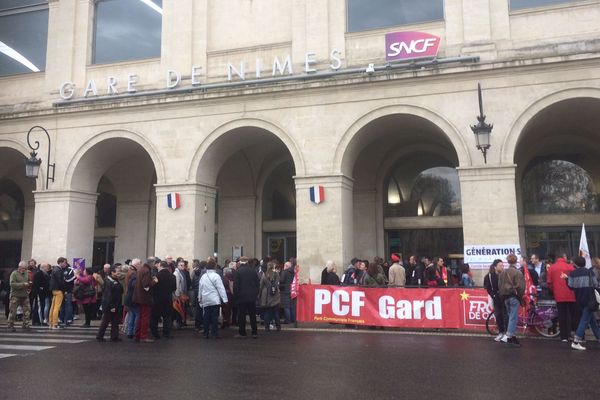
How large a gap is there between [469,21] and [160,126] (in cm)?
1065

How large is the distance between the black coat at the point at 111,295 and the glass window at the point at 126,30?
10709 mm

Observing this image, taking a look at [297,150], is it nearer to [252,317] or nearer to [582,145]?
[252,317]

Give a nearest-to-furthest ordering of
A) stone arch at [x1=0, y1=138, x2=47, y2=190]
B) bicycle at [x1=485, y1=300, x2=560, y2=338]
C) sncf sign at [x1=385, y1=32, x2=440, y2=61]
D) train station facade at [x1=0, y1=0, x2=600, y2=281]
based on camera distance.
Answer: bicycle at [x1=485, y1=300, x2=560, y2=338], train station facade at [x1=0, y1=0, x2=600, y2=281], sncf sign at [x1=385, y1=32, x2=440, y2=61], stone arch at [x1=0, y1=138, x2=47, y2=190]

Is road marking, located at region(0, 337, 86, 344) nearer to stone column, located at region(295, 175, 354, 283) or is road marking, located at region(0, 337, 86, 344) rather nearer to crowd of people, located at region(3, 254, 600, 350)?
crowd of people, located at region(3, 254, 600, 350)

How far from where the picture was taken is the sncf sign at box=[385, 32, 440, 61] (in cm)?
1647

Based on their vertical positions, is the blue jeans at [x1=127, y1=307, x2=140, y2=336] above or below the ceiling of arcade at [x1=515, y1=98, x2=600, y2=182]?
below

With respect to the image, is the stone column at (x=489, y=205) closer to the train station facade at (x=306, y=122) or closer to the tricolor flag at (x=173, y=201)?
the train station facade at (x=306, y=122)

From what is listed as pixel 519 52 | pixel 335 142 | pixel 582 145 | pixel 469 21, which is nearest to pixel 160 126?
pixel 335 142

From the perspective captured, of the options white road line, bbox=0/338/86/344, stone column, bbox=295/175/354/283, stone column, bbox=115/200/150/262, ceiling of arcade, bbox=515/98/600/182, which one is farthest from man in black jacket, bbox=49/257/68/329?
ceiling of arcade, bbox=515/98/600/182

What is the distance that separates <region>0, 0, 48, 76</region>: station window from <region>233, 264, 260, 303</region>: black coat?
1427 centimetres

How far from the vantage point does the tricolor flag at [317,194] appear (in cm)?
1672

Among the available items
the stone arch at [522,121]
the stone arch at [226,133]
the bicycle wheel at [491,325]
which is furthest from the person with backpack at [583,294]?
the stone arch at [226,133]

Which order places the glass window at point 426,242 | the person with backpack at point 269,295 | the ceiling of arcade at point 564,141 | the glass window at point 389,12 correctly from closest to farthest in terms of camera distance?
the person with backpack at point 269,295 < the glass window at point 389,12 < the ceiling of arcade at point 564,141 < the glass window at point 426,242

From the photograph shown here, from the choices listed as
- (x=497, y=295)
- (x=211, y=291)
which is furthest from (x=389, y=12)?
(x=211, y=291)
